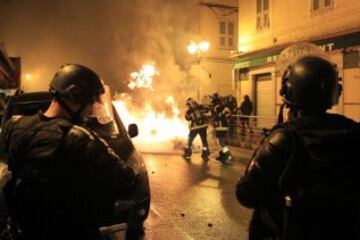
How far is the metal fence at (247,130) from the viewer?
14.7 metres

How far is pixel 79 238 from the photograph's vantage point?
81.4 inches

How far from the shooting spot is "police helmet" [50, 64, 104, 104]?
84.7 inches

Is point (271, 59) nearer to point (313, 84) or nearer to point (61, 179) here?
point (313, 84)

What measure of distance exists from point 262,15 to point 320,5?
13.5 ft

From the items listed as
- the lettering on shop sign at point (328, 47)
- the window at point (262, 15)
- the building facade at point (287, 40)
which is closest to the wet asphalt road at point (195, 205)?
the building facade at point (287, 40)

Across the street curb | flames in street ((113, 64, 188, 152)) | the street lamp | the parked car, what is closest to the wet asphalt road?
the parked car

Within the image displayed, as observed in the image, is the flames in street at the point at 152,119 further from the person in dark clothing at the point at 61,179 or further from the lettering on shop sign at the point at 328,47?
the person in dark clothing at the point at 61,179

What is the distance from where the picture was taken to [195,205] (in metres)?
6.68

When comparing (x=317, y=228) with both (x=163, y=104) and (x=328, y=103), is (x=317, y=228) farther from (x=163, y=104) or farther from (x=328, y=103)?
(x=163, y=104)

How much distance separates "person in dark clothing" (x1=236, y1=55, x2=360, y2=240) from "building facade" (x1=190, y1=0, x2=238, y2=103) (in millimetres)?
24592

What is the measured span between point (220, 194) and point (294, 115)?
553 centimetres

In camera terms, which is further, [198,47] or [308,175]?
[198,47]

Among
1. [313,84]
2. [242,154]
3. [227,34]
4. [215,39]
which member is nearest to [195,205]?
[313,84]

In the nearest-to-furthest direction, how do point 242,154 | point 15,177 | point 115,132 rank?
1. point 15,177
2. point 115,132
3. point 242,154
